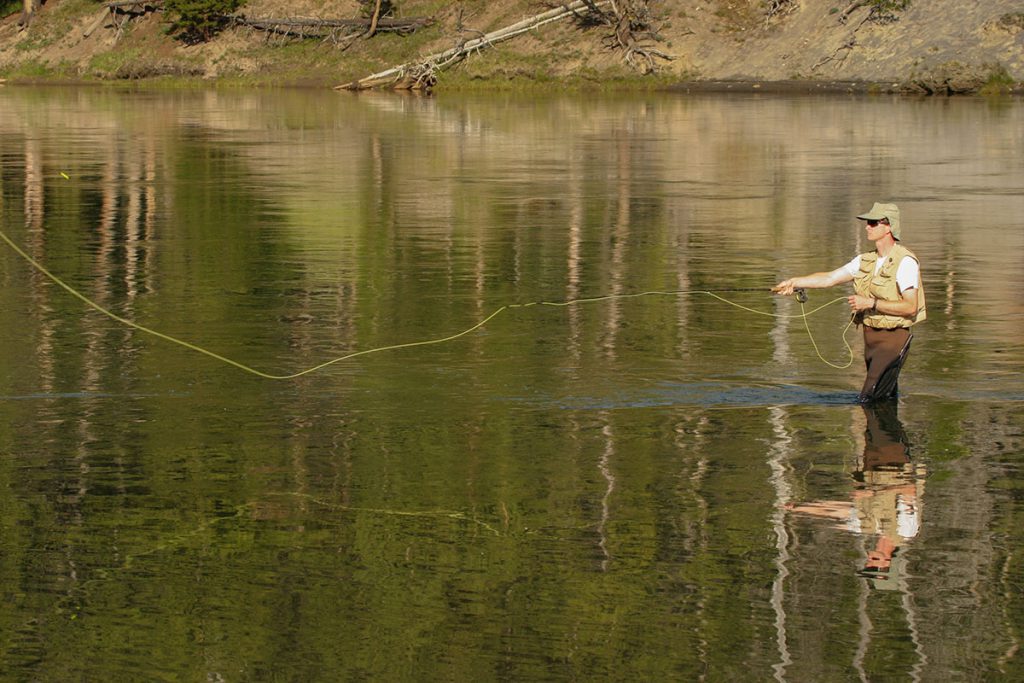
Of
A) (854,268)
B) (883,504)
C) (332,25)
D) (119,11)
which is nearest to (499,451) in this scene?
(883,504)

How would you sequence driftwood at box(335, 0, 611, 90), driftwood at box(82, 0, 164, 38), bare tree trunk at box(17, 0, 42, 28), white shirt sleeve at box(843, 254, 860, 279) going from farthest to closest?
bare tree trunk at box(17, 0, 42, 28)
driftwood at box(82, 0, 164, 38)
driftwood at box(335, 0, 611, 90)
white shirt sleeve at box(843, 254, 860, 279)

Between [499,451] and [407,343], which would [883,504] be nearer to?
[499,451]

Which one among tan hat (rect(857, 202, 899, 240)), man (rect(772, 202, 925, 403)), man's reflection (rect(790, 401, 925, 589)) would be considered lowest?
man's reflection (rect(790, 401, 925, 589))

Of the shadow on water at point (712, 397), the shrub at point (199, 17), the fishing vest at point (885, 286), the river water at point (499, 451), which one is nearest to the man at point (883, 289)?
the fishing vest at point (885, 286)

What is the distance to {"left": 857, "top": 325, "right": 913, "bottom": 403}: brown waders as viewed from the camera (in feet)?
38.4

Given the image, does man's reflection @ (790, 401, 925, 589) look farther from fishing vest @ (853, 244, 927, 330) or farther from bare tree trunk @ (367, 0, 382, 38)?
bare tree trunk @ (367, 0, 382, 38)

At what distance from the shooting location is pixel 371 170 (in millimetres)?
31609

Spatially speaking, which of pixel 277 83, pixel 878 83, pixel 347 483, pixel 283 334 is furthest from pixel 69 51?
pixel 347 483

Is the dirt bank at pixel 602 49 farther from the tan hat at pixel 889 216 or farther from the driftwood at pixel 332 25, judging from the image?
the tan hat at pixel 889 216

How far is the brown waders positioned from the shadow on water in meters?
0.33

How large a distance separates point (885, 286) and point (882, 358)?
20.1 inches

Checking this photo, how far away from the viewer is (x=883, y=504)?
31.8 feet

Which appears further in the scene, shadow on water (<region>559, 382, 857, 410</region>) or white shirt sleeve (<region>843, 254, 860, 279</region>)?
shadow on water (<region>559, 382, 857, 410</region>)

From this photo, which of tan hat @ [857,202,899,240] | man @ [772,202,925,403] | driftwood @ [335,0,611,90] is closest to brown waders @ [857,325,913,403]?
man @ [772,202,925,403]
